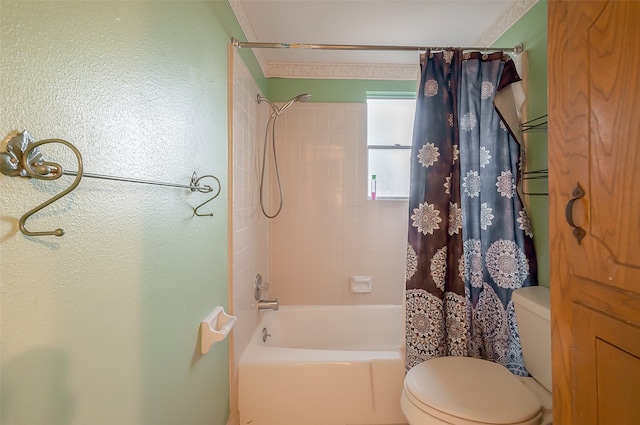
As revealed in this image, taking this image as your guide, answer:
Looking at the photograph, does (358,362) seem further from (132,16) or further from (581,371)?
(132,16)

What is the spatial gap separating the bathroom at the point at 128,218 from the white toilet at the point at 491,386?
29 centimetres

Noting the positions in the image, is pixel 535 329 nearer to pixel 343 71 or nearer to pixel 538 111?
pixel 538 111

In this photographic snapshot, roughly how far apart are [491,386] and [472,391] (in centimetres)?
10

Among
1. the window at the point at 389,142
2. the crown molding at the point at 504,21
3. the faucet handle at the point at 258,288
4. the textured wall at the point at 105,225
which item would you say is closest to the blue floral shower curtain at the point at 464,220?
the crown molding at the point at 504,21

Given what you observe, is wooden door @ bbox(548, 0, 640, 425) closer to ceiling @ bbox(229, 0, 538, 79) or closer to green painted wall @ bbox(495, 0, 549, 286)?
green painted wall @ bbox(495, 0, 549, 286)

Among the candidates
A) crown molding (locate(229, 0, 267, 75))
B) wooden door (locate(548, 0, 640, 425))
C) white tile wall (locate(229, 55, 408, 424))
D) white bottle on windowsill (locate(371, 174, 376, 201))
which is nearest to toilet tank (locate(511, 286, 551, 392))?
wooden door (locate(548, 0, 640, 425))

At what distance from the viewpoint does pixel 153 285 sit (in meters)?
0.73

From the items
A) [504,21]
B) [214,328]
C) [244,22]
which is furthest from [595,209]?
[244,22]

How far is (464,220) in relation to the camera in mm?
1466

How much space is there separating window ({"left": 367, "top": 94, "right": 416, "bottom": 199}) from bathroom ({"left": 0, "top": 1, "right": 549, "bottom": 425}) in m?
0.87

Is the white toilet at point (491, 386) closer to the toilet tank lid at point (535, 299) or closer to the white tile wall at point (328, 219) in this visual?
the toilet tank lid at point (535, 299)

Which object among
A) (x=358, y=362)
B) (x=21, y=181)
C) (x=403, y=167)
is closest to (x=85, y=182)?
(x=21, y=181)

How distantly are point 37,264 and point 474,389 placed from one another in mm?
1406

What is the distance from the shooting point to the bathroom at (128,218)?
43 cm
